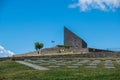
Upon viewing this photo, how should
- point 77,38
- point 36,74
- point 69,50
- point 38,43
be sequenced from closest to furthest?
point 36,74 → point 69,50 → point 77,38 → point 38,43

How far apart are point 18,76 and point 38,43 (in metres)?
57.4

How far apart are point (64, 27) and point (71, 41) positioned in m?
4.60

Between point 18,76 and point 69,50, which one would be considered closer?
point 18,76

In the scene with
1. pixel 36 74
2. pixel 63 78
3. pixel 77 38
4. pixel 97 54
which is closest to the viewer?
pixel 63 78

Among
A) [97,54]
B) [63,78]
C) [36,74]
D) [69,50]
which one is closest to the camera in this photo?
[63,78]

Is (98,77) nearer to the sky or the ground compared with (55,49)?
nearer to the ground

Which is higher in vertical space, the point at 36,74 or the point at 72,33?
the point at 72,33

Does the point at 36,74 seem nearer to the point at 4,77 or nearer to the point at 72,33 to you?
the point at 4,77

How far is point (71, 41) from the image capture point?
2584 inches

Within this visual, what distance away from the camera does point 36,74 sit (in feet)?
43.7

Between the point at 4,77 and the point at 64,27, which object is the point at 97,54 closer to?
the point at 64,27

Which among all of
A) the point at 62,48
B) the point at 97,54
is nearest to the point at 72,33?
the point at 62,48

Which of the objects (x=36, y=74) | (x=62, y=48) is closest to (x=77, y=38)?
(x=62, y=48)

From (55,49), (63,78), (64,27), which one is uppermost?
(64,27)
